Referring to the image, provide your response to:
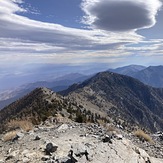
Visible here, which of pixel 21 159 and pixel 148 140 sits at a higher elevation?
pixel 21 159

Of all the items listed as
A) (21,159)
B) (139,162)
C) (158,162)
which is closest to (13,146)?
(21,159)

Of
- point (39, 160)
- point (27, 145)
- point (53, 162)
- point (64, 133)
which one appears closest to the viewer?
point (53, 162)

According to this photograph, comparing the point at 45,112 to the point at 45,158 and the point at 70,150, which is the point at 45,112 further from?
the point at 45,158

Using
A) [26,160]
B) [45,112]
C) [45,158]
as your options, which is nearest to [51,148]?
[45,158]

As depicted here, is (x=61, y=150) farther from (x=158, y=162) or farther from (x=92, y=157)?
(x=158, y=162)

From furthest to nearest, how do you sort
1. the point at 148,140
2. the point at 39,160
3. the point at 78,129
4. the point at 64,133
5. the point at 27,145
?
the point at 148,140
the point at 78,129
the point at 64,133
the point at 27,145
the point at 39,160

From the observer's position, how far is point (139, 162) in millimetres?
15836

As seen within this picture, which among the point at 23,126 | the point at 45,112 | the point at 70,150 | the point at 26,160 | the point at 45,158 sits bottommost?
the point at 45,112

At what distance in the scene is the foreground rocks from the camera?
14.1 meters

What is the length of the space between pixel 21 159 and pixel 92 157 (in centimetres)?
388

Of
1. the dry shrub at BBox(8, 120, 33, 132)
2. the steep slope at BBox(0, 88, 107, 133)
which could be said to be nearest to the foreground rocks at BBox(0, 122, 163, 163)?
the dry shrub at BBox(8, 120, 33, 132)

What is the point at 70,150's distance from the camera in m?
14.7

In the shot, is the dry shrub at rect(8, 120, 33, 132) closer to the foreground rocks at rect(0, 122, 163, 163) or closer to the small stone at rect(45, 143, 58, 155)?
the foreground rocks at rect(0, 122, 163, 163)

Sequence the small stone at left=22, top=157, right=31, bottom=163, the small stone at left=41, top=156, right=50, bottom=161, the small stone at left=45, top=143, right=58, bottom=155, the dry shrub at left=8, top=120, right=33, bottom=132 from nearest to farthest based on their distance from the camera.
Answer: the small stone at left=22, top=157, right=31, bottom=163
the small stone at left=41, top=156, right=50, bottom=161
the small stone at left=45, top=143, right=58, bottom=155
the dry shrub at left=8, top=120, right=33, bottom=132
